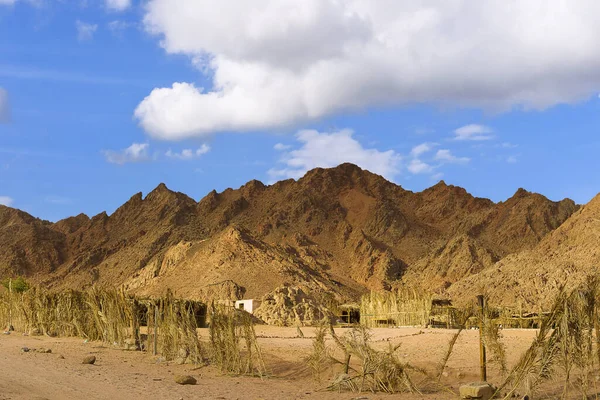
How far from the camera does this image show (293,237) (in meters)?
72.9

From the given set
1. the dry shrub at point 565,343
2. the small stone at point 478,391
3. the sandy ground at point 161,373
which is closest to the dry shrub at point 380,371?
the sandy ground at point 161,373

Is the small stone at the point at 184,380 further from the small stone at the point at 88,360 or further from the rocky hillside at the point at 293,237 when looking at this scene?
the rocky hillside at the point at 293,237

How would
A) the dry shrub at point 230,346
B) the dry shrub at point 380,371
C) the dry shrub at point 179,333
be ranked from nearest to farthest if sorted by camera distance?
1. the dry shrub at point 380,371
2. the dry shrub at point 230,346
3. the dry shrub at point 179,333

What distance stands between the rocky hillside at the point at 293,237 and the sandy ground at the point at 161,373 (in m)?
30.0

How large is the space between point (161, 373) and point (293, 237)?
58527 millimetres

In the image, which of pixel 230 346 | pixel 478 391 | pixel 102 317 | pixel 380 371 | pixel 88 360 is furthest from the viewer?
pixel 102 317

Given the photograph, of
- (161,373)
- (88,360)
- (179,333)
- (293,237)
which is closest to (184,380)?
(161,373)

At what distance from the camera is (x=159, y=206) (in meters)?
80.8

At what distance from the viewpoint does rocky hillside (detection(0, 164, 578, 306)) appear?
54.9 m

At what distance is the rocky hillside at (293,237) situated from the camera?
54875mm

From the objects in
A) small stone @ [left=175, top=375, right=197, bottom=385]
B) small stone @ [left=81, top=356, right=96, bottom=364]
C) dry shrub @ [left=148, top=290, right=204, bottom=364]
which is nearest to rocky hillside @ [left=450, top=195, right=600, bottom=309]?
dry shrub @ [left=148, top=290, right=204, bottom=364]

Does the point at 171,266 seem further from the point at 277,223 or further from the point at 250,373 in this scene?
the point at 250,373

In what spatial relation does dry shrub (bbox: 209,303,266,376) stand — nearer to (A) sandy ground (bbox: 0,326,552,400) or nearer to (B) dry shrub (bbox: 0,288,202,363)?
(A) sandy ground (bbox: 0,326,552,400)

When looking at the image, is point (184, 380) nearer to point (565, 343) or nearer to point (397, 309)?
point (565, 343)
